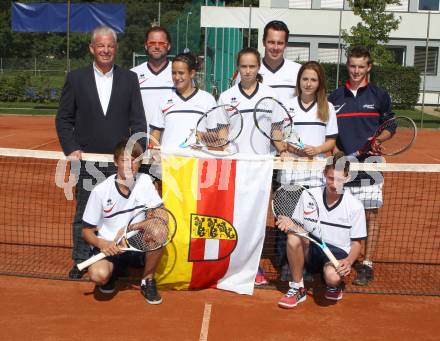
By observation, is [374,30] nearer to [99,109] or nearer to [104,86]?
[104,86]

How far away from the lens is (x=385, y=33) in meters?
21.3

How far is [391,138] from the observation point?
5.54 metres

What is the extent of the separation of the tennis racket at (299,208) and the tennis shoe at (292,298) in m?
0.45

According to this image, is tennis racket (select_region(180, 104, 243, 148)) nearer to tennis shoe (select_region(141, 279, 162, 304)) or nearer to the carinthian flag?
the carinthian flag

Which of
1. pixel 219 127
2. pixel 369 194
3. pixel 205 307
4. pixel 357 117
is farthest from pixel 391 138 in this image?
pixel 205 307

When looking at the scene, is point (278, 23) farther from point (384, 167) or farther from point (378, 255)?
point (378, 255)

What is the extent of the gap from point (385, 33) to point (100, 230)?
1856cm

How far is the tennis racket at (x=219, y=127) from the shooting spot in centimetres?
496

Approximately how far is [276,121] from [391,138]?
4.15 feet

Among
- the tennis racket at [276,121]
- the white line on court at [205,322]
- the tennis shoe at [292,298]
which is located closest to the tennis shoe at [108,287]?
the white line on court at [205,322]

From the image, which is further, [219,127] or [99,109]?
[99,109]

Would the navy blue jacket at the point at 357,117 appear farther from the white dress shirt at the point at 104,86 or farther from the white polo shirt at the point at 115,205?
the white dress shirt at the point at 104,86

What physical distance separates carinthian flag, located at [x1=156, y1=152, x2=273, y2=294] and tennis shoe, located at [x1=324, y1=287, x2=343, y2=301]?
83cm

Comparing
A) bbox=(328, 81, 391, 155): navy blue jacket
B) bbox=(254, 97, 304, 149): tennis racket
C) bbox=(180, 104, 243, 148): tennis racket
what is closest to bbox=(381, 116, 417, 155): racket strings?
bbox=(328, 81, 391, 155): navy blue jacket
